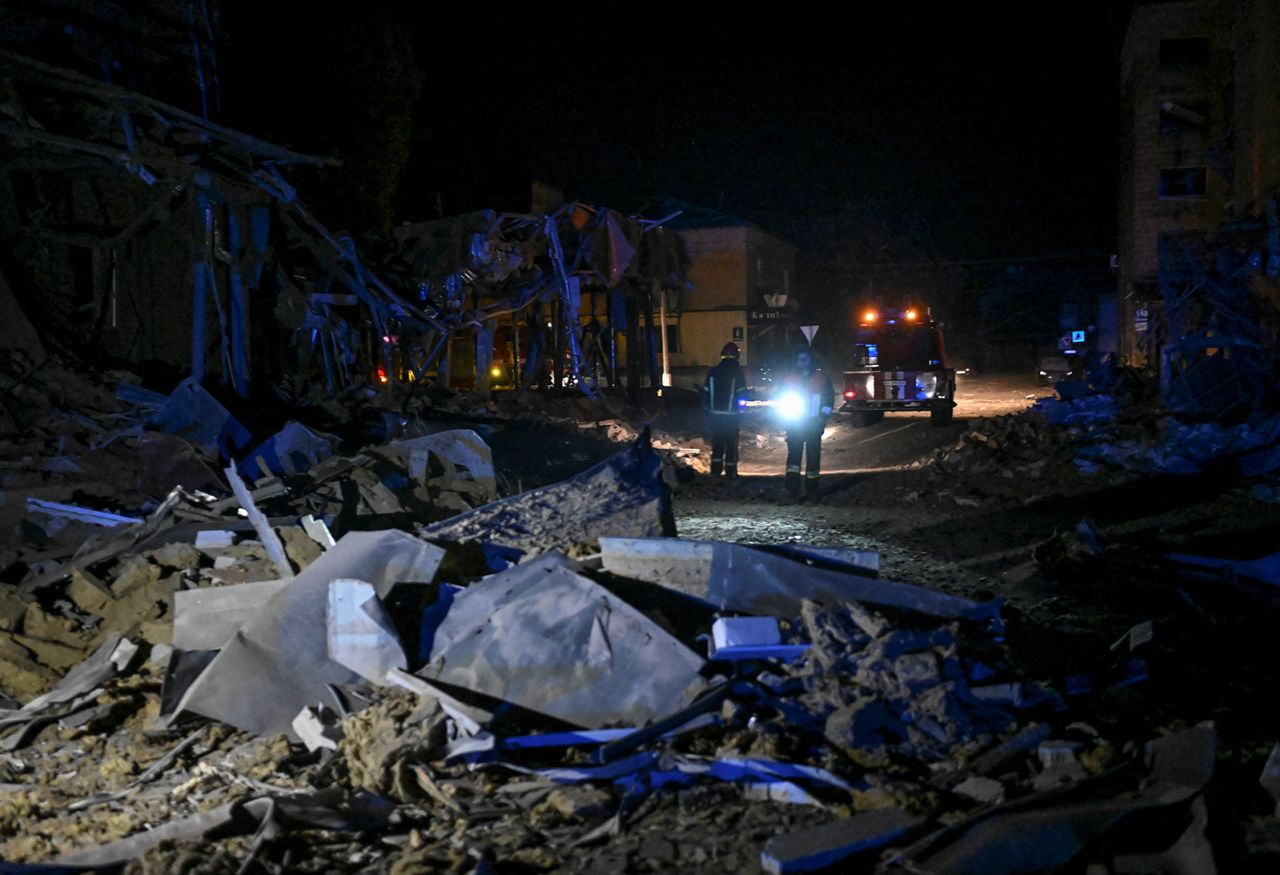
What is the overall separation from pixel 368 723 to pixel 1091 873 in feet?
10.8

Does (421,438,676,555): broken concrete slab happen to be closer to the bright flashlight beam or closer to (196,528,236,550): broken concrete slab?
(196,528,236,550): broken concrete slab

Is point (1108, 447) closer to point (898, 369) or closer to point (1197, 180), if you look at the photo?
point (898, 369)

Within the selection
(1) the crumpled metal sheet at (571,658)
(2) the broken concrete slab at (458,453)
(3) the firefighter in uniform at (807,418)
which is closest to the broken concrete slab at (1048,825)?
(1) the crumpled metal sheet at (571,658)

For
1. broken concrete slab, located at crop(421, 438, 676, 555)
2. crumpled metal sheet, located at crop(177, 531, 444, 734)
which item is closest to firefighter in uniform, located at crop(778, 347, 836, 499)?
broken concrete slab, located at crop(421, 438, 676, 555)

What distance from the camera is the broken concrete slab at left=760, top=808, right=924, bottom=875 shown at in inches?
142

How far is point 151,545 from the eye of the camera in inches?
299

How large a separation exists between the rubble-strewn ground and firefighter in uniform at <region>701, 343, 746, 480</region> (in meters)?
2.45

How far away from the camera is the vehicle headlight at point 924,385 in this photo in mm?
21047

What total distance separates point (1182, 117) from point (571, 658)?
39705mm

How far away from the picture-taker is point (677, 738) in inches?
184

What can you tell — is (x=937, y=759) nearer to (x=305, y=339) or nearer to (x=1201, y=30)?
(x=305, y=339)

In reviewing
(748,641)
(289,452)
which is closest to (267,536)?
(289,452)

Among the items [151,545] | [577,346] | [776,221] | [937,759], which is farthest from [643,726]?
[776,221]

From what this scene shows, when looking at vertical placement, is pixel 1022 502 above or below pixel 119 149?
below
